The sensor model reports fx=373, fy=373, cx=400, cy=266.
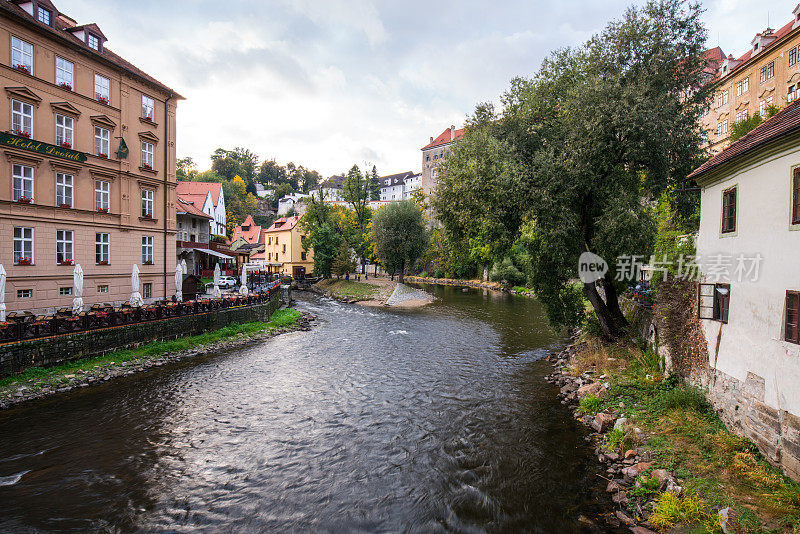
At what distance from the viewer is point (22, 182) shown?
58.2 feet

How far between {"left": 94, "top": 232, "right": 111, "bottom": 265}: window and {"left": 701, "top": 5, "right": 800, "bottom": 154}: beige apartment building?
44.5 metres

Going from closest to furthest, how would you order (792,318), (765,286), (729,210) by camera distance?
1. (792,318)
2. (765,286)
3. (729,210)

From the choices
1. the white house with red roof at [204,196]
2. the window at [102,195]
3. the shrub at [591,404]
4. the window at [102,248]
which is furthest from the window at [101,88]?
the shrub at [591,404]

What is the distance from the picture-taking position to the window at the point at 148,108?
23384mm

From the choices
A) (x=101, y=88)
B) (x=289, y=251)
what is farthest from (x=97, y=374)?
(x=289, y=251)

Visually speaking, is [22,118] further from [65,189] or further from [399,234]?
[399,234]

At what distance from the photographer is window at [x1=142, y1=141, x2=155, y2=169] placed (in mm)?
23344

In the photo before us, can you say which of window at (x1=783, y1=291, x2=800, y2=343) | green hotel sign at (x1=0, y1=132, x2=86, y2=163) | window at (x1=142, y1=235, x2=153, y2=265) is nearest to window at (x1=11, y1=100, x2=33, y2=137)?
green hotel sign at (x1=0, y1=132, x2=86, y2=163)

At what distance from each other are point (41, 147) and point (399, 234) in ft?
116

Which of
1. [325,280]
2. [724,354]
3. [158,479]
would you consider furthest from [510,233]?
[325,280]

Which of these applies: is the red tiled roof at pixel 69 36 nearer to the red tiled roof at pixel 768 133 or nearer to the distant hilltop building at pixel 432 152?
the red tiled roof at pixel 768 133

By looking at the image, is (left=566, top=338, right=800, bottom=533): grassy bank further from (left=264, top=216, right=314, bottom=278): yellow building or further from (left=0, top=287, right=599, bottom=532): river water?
(left=264, top=216, right=314, bottom=278): yellow building

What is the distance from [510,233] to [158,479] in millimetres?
Answer: 13575

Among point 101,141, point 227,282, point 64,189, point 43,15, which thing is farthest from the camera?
point 227,282
